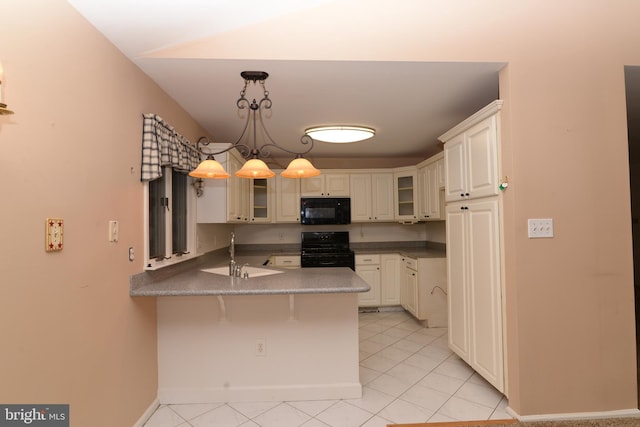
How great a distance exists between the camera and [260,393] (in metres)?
2.40

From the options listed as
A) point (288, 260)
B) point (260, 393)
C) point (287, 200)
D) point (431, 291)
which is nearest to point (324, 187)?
point (287, 200)

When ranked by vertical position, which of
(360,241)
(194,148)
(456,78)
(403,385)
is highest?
(456,78)

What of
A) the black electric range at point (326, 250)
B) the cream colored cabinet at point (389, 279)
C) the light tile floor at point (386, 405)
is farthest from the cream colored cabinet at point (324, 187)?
the light tile floor at point (386, 405)

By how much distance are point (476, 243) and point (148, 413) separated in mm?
2606

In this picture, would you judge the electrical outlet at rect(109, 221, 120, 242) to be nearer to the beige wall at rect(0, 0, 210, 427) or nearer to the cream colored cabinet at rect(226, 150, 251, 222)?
the beige wall at rect(0, 0, 210, 427)

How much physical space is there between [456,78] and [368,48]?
71cm

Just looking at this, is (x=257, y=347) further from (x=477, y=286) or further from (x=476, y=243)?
(x=476, y=243)

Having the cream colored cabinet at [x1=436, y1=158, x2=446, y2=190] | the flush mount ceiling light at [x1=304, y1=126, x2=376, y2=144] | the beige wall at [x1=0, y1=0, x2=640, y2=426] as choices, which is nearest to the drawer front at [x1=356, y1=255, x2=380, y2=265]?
the cream colored cabinet at [x1=436, y1=158, x2=446, y2=190]

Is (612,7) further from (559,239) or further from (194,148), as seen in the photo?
(194,148)

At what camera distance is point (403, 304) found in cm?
457

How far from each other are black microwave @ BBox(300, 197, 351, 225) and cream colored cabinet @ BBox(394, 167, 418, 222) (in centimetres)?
79

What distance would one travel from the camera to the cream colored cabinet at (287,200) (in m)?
4.80

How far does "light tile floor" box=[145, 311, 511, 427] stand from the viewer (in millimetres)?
2152

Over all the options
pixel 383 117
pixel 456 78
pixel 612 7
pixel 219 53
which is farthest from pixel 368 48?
pixel 612 7
